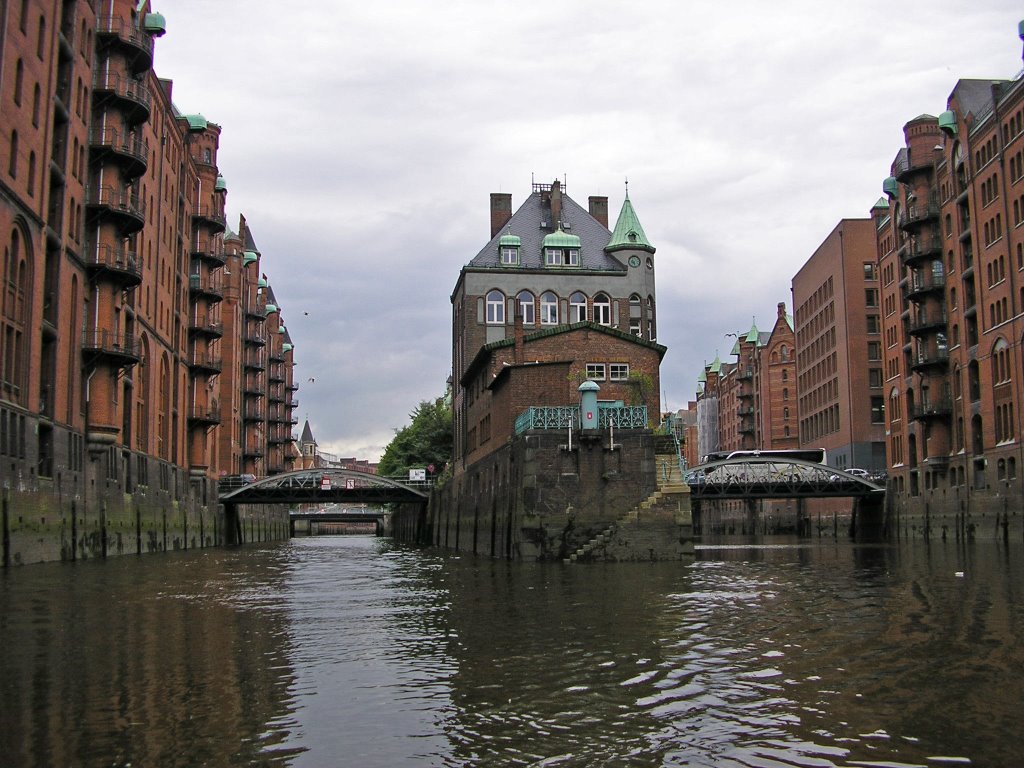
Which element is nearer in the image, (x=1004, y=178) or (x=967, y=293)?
(x=1004, y=178)

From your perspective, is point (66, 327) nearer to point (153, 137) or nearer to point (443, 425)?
point (153, 137)

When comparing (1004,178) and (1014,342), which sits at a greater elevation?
(1004,178)

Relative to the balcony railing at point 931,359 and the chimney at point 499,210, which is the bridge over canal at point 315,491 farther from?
the balcony railing at point 931,359

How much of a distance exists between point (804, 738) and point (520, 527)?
33.3 m

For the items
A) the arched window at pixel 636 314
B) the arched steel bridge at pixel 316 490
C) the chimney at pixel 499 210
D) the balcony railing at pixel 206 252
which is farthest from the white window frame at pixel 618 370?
the chimney at pixel 499 210

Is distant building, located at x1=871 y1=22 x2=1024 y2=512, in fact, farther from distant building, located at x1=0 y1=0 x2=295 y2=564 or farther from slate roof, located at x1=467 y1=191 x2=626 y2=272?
distant building, located at x1=0 y1=0 x2=295 y2=564

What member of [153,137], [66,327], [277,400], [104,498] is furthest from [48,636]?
[277,400]

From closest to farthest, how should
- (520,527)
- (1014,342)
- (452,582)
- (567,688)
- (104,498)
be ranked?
1. (567,688)
2. (452,582)
3. (520,527)
4. (104,498)
5. (1014,342)

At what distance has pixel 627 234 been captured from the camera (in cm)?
9006

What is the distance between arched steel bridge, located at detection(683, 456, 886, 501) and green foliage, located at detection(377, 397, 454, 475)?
96.4ft

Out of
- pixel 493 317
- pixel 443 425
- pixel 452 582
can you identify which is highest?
pixel 493 317

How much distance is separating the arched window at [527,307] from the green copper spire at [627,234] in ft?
27.9

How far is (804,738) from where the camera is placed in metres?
11.2

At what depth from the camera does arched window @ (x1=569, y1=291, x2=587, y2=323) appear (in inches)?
3398
